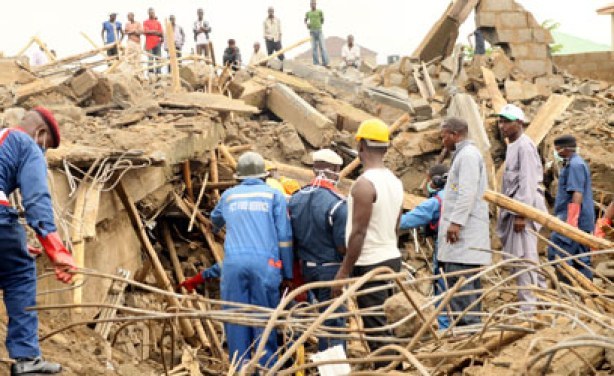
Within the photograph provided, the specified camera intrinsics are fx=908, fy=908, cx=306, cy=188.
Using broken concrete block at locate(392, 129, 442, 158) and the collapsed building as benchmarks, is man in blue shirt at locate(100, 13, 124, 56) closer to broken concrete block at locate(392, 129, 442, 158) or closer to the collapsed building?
the collapsed building

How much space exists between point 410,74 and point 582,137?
568 cm

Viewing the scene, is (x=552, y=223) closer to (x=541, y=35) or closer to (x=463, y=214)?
(x=463, y=214)

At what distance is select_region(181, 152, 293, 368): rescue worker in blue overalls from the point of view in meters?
6.90

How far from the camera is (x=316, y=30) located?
21.3 m

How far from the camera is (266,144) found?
43.3ft

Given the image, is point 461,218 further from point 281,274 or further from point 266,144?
point 266,144

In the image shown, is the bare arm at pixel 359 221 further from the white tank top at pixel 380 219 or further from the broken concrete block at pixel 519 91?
the broken concrete block at pixel 519 91

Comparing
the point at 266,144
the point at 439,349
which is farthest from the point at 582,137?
the point at 439,349

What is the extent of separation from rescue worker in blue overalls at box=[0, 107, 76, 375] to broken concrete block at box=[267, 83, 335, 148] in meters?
8.47

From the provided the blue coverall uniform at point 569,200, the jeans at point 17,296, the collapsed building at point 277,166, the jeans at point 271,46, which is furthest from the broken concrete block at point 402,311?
the jeans at point 271,46

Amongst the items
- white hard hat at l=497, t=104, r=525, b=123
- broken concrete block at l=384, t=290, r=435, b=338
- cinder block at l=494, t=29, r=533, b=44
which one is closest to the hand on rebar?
white hard hat at l=497, t=104, r=525, b=123

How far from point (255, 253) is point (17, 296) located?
2.11 m

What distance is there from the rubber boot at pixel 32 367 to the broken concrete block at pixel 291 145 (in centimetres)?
795

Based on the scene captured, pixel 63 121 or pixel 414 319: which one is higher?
pixel 63 121
